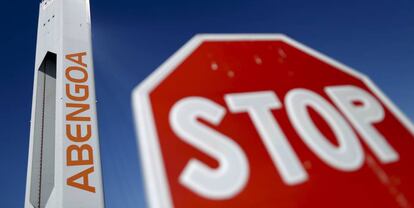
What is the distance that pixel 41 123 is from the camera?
5.64 metres

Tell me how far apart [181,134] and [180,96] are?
12 centimetres

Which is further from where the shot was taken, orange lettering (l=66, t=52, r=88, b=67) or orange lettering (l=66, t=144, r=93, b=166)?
orange lettering (l=66, t=52, r=88, b=67)

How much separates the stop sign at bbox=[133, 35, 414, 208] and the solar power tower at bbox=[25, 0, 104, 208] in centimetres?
391

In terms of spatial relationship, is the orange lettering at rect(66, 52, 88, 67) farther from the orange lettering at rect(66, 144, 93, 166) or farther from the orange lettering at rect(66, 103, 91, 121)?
the orange lettering at rect(66, 144, 93, 166)

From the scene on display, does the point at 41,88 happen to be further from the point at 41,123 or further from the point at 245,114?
the point at 245,114

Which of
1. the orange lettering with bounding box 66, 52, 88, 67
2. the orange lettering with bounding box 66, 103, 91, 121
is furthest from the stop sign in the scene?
the orange lettering with bounding box 66, 52, 88, 67

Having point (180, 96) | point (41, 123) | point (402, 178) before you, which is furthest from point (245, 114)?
point (41, 123)

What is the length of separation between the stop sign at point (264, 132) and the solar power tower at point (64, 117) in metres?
3.91

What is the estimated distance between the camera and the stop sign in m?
0.71

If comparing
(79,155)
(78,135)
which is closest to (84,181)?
(79,155)

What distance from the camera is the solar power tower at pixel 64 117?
171 inches

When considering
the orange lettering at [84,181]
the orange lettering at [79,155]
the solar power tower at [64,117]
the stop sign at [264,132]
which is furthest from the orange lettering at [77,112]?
the stop sign at [264,132]

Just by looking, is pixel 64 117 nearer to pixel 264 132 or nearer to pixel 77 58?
pixel 77 58

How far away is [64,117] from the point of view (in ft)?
15.4
